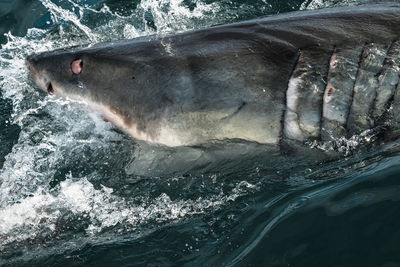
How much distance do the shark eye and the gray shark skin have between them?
11 millimetres

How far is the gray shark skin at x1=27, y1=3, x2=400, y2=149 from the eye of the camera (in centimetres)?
260

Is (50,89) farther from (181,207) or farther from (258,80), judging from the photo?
(258,80)

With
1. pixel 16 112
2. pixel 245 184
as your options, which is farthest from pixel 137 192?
pixel 16 112

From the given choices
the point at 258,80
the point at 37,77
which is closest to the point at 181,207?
the point at 258,80

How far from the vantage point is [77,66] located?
295cm

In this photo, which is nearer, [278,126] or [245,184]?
[278,126]

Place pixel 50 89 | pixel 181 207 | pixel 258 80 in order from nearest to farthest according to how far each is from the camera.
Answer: pixel 258 80, pixel 181 207, pixel 50 89

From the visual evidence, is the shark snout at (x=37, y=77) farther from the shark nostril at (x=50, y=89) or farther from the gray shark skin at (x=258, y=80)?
the gray shark skin at (x=258, y=80)

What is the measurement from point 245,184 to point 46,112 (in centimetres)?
144

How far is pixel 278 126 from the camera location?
8.59 ft

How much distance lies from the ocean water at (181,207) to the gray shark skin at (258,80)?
16cm

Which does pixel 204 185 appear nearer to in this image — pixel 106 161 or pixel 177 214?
pixel 177 214

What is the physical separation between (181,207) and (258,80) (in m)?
0.71

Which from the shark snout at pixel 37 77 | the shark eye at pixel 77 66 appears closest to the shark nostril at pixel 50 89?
the shark snout at pixel 37 77
